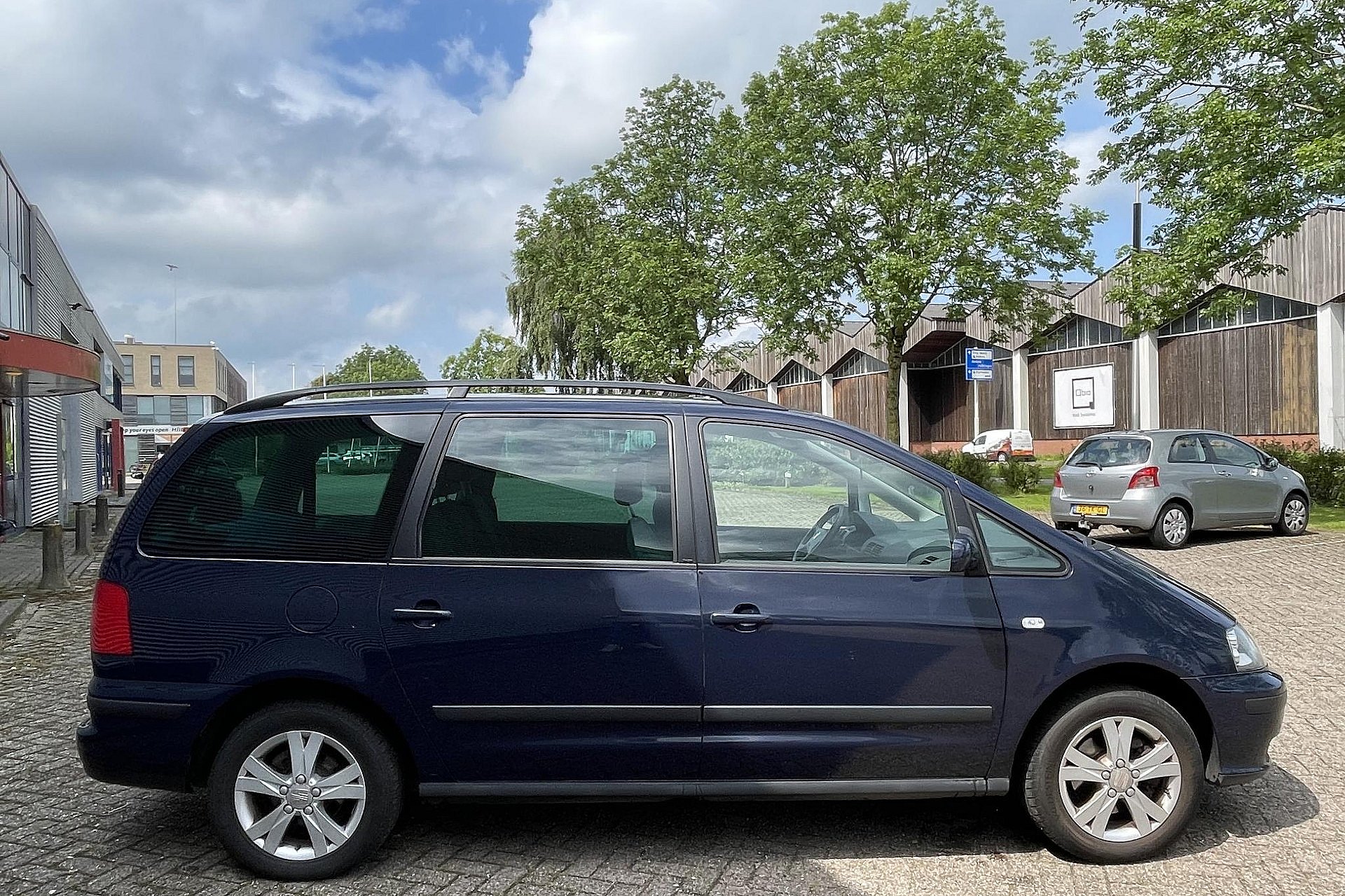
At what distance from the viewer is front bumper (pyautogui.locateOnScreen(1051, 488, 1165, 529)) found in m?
13.8

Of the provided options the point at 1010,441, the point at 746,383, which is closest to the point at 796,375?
the point at 746,383

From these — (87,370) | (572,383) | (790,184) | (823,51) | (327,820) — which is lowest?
(327,820)

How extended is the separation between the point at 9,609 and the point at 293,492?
27.4 ft

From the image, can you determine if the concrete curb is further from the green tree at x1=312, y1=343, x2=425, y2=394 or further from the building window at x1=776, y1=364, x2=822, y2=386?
the green tree at x1=312, y1=343, x2=425, y2=394

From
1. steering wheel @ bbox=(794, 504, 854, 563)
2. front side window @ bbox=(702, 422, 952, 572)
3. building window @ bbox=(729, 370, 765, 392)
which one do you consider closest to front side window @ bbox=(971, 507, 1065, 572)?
front side window @ bbox=(702, 422, 952, 572)

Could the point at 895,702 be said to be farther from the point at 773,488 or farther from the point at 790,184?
the point at 790,184

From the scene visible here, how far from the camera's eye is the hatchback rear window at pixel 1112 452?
1407 cm

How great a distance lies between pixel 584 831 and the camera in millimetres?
4289

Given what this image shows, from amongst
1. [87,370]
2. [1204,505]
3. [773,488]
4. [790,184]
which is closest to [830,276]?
[790,184]

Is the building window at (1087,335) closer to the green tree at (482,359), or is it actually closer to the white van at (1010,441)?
the white van at (1010,441)

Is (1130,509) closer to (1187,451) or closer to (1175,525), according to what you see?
(1175,525)

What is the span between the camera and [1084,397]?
4147cm

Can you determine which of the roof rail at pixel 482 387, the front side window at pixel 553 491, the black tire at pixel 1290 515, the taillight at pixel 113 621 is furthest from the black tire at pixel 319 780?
the black tire at pixel 1290 515

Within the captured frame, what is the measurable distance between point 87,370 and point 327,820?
14277 millimetres
